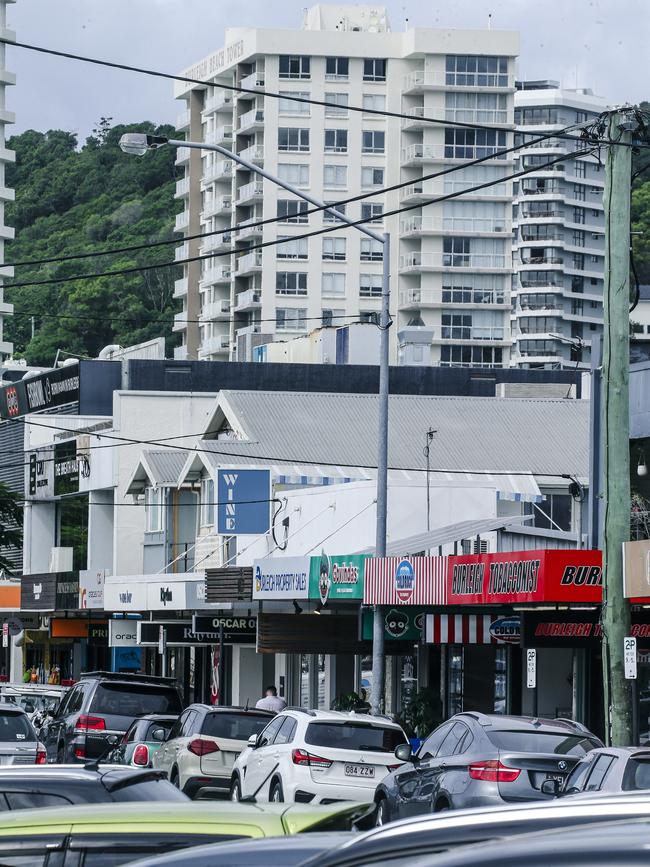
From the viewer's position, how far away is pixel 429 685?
34.2 meters

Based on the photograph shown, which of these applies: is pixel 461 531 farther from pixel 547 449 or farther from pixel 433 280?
pixel 433 280

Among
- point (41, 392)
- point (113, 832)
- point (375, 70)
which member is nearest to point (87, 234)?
point (375, 70)

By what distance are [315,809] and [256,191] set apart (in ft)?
353

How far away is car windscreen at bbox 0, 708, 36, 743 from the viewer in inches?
907

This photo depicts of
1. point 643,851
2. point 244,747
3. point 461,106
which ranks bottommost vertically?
point 244,747

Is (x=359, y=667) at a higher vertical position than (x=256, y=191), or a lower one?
lower

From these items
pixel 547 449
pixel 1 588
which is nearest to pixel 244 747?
pixel 547 449

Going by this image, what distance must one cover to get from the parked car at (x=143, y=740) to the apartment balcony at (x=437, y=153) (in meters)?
89.6

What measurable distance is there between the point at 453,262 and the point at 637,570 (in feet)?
331

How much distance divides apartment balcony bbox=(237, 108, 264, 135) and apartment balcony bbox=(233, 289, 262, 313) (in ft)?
34.0

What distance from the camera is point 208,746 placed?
74.8ft

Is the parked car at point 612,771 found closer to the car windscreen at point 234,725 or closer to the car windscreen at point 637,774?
the car windscreen at point 637,774

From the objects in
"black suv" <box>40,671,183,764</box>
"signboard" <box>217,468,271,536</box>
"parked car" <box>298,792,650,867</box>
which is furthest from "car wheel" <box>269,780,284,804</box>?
"signboard" <box>217,468,271,536</box>

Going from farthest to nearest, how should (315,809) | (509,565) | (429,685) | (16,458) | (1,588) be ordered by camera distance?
(16,458) → (1,588) → (429,685) → (509,565) → (315,809)
